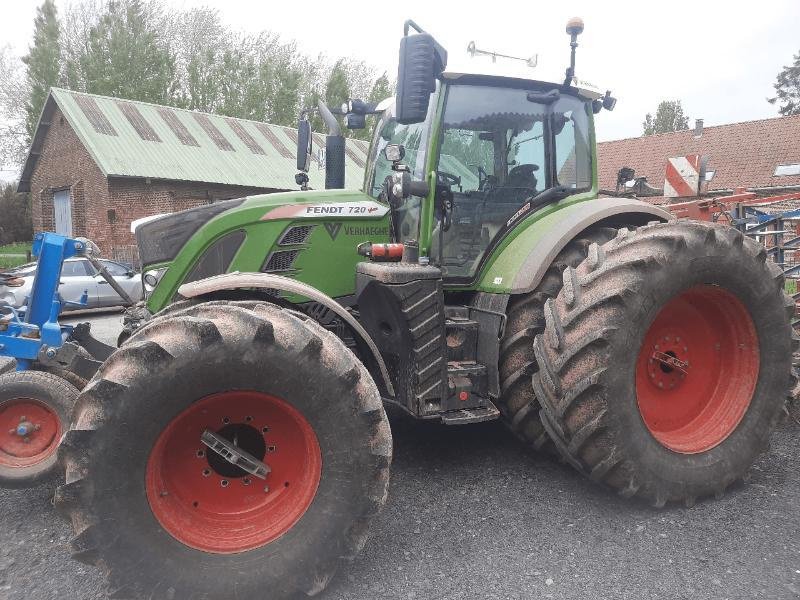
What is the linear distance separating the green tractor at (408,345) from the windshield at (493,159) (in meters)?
0.01

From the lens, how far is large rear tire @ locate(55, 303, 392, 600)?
225 centimetres

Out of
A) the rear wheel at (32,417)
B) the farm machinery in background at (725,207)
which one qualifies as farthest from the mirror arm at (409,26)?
the farm machinery in background at (725,207)

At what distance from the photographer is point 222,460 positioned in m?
2.60

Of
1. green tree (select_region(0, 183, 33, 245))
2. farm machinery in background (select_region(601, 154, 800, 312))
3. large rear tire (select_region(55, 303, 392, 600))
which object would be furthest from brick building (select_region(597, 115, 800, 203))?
green tree (select_region(0, 183, 33, 245))

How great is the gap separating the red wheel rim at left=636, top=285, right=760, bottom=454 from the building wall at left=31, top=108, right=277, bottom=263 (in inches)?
711

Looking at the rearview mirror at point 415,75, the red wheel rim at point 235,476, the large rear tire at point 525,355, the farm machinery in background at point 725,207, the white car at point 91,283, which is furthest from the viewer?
the white car at point 91,283

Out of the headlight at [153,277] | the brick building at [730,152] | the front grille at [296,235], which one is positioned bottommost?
the headlight at [153,277]

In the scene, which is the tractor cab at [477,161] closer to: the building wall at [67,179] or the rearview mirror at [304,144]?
the rearview mirror at [304,144]

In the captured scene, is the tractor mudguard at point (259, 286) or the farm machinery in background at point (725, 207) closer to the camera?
the tractor mudguard at point (259, 286)

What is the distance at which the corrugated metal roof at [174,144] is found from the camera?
65.0 ft

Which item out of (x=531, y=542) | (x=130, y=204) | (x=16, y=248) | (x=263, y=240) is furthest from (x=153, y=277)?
(x=16, y=248)

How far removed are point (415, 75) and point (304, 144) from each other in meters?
1.83

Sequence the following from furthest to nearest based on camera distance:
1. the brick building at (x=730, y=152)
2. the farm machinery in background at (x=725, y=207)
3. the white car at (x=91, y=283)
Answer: the brick building at (x=730, y=152), the white car at (x=91, y=283), the farm machinery in background at (x=725, y=207)

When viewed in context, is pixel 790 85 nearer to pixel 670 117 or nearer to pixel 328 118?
pixel 670 117
